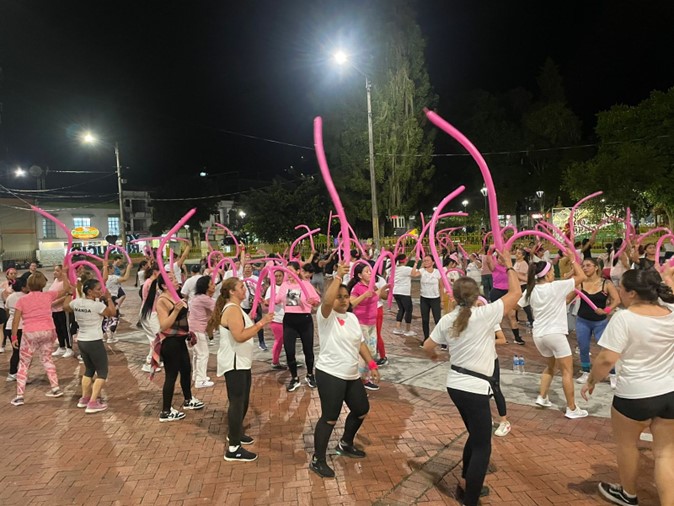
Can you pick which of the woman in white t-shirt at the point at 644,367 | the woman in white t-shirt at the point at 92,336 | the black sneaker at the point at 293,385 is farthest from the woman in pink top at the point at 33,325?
the woman in white t-shirt at the point at 644,367

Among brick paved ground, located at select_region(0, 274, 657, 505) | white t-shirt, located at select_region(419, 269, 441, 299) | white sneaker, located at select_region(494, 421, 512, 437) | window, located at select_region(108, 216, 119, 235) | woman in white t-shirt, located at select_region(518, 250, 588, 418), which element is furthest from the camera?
window, located at select_region(108, 216, 119, 235)

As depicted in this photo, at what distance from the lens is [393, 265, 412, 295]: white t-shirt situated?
907 cm

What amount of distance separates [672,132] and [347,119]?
19796 millimetres

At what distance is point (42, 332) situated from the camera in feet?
21.1

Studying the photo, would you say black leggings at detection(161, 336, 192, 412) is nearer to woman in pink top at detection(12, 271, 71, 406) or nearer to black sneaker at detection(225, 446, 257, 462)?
black sneaker at detection(225, 446, 257, 462)

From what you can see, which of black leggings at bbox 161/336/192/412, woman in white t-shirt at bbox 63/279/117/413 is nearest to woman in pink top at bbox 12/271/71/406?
woman in white t-shirt at bbox 63/279/117/413

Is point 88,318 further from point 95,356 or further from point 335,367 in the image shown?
point 335,367

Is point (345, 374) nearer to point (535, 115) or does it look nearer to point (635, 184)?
point (635, 184)

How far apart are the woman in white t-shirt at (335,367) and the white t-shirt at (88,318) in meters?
3.34

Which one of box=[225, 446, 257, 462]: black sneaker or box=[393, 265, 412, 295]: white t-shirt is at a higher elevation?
box=[393, 265, 412, 295]: white t-shirt

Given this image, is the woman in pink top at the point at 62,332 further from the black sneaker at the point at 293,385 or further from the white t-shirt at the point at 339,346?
the white t-shirt at the point at 339,346

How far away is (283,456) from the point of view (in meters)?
4.61

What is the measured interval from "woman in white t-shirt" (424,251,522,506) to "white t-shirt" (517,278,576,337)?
6.38ft

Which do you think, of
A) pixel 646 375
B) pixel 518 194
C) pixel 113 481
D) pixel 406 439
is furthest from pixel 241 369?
pixel 518 194
